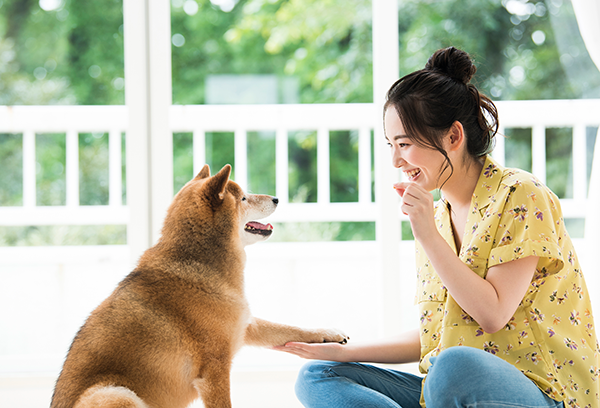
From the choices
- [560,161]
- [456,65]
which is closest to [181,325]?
[456,65]

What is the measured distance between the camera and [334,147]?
3051 mm

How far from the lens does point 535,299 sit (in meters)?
0.97

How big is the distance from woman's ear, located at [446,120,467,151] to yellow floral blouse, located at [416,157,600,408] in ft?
0.37

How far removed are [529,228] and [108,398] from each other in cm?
94

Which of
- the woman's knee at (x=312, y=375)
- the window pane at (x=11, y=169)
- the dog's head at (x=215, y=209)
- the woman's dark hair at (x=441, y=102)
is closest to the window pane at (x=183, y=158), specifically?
the window pane at (x=11, y=169)

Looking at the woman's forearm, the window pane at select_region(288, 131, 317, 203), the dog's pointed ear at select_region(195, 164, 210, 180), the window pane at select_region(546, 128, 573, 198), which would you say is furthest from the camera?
A: the window pane at select_region(288, 131, 317, 203)

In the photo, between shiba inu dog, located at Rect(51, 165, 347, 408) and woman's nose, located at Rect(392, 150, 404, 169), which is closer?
shiba inu dog, located at Rect(51, 165, 347, 408)

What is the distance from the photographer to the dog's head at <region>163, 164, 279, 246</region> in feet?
3.66

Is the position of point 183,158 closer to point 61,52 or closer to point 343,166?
point 61,52

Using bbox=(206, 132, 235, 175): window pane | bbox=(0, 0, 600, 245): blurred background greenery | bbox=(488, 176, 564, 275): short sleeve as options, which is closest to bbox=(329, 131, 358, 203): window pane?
bbox=(0, 0, 600, 245): blurred background greenery

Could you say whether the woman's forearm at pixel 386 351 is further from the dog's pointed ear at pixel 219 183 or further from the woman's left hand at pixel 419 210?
the dog's pointed ear at pixel 219 183

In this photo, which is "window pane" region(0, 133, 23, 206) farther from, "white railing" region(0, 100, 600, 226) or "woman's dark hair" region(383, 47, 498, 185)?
"woman's dark hair" region(383, 47, 498, 185)

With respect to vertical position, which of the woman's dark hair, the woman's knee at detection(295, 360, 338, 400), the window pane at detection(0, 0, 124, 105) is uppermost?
the window pane at detection(0, 0, 124, 105)

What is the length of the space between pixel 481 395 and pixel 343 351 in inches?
17.2
